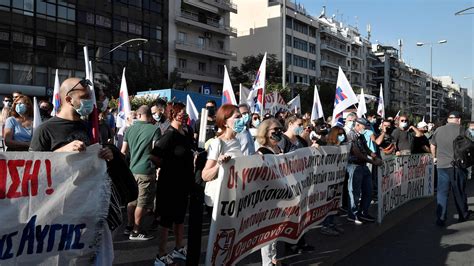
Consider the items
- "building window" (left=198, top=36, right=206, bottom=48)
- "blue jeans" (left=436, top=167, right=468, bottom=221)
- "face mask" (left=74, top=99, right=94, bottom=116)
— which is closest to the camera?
"face mask" (left=74, top=99, right=94, bottom=116)

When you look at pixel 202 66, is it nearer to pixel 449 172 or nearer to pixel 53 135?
pixel 449 172

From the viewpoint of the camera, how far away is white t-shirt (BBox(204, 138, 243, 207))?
439cm

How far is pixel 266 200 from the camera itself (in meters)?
4.46

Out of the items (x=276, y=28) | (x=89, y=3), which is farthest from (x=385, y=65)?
(x=89, y=3)

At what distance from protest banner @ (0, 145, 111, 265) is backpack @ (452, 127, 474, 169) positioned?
20.6ft

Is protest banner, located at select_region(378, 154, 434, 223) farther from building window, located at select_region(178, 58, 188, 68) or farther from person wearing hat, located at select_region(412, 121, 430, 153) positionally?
building window, located at select_region(178, 58, 188, 68)

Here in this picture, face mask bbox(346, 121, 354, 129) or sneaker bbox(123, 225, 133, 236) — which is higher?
face mask bbox(346, 121, 354, 129)

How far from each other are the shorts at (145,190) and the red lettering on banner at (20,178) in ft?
9.88

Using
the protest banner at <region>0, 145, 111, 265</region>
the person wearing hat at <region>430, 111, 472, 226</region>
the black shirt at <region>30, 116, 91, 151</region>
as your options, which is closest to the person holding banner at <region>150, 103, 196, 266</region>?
the protest banner at <region>0, 145, 111, 265</region>

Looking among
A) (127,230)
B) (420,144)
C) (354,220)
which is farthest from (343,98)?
(127,230)

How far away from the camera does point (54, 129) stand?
3.29 meters

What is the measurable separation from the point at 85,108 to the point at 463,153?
253 inches

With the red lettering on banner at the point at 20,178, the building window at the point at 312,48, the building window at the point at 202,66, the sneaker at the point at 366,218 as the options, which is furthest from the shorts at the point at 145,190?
the building window at the point at 312,48

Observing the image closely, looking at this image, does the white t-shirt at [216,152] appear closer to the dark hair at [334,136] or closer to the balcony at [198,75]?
the dark hair at [334,136]
